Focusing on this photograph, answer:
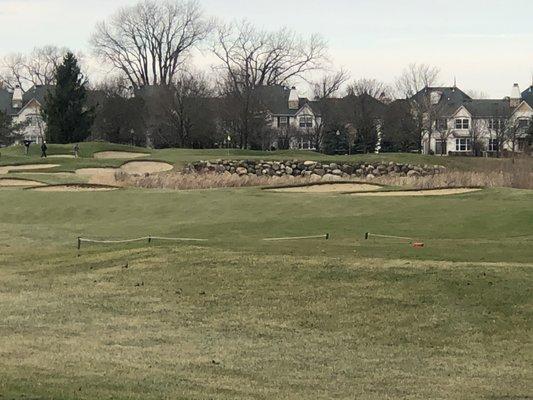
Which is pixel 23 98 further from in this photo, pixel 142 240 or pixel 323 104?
pixel 142 240

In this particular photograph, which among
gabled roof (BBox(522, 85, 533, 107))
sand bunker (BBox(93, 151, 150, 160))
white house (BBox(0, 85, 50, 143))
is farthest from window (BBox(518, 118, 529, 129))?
white house (BBox(0, 85, 50, 143))

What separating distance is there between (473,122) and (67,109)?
4532 centimetres

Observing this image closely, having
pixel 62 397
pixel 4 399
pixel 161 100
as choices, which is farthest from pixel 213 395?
pixel 161 100

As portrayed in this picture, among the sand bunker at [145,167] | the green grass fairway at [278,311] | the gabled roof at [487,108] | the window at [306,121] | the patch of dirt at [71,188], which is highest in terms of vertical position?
the gabled roof at [487,108]

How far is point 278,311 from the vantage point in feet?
43.8

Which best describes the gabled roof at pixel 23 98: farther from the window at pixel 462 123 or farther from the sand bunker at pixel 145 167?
the sand bunker at pixel 145 167

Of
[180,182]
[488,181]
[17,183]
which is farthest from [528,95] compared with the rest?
[17,183]

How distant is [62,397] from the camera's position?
678 cm

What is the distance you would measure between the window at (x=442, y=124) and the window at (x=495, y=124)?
4497 millimetres

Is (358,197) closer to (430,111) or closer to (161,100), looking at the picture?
(161,100)

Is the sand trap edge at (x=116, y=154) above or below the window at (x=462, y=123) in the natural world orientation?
below

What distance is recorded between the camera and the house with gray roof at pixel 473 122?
8606 centimetres

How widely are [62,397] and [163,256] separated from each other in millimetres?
10929

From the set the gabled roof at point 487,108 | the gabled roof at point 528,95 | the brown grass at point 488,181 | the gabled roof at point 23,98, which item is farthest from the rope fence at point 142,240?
the gabled roof at point 23,98
